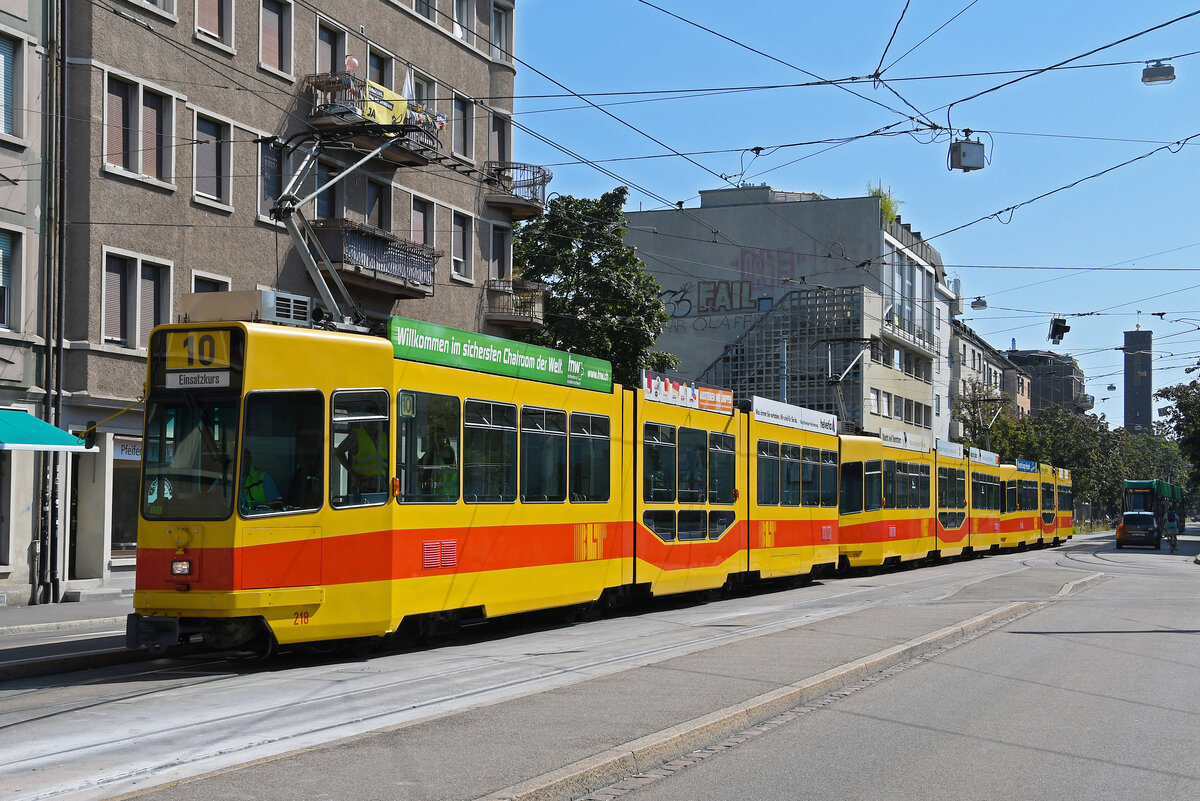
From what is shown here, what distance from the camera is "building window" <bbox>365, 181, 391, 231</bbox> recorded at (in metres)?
28.9

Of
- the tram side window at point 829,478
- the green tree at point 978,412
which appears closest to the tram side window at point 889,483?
the tram side window at point 829,478

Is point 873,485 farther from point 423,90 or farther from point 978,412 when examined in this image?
point 978,412

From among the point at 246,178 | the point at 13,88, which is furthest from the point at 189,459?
the point at 246,178

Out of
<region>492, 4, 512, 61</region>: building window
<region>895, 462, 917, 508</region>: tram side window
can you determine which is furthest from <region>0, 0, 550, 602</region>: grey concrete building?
<region>895, 462, 917, 508</region>: tram side window

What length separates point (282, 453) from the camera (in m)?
11.5

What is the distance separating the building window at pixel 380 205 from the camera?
1139 inches

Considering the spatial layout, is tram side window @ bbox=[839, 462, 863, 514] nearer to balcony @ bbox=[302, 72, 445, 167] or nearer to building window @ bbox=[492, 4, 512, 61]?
balcony @ bbox=[302, 72, 445, 167]

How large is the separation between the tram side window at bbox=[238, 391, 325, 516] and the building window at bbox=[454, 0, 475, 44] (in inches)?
877

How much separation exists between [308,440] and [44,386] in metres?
11.2

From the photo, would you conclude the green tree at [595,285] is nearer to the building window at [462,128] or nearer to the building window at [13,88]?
the building window at [462,128]

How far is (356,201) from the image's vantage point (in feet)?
92.3

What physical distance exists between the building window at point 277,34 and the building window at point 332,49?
125cm

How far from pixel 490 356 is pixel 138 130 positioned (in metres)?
11.6

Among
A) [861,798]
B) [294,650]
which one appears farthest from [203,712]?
[861,798]
